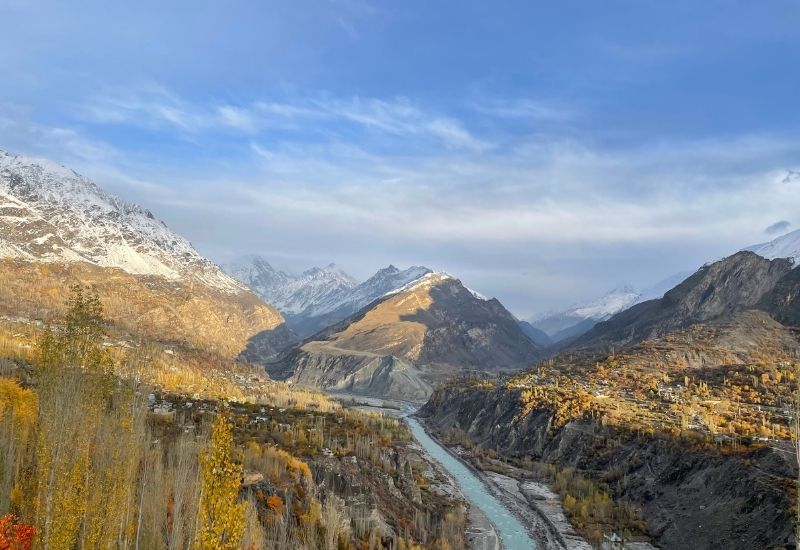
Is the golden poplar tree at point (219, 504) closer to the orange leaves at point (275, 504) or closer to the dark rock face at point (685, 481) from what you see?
the orange leaves at point (275, 504)

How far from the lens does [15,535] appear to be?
27.9 meters

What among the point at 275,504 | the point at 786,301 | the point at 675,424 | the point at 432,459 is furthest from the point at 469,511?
the point at 786,301

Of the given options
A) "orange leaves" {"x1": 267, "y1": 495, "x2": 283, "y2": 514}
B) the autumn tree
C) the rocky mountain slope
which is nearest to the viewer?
the autumn tree

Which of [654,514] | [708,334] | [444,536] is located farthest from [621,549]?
[708,334]

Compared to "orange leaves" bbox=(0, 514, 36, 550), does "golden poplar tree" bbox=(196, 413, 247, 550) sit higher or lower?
higher

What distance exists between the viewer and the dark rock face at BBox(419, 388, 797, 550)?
50.5 metres

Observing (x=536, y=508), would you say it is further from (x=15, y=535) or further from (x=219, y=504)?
(x=219, y=504)

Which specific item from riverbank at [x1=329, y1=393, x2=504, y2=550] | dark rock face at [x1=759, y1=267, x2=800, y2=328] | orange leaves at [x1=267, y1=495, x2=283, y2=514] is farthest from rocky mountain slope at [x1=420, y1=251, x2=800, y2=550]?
orange leaves at [x1=267, y1=495, x2=283, y2=514]

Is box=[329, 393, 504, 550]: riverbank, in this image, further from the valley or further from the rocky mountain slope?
the rocky mountain slope

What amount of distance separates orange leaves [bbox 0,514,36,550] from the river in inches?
1794

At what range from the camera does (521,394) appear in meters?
118

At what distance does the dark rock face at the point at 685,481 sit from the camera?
5053cm

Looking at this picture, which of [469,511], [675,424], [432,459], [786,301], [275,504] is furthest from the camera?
[786,301]

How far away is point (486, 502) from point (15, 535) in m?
60.0
